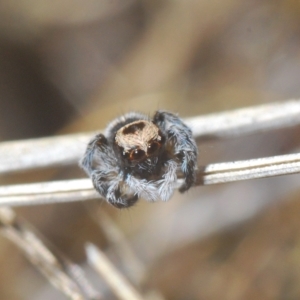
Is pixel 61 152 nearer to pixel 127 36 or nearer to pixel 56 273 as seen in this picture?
pixel 56 273

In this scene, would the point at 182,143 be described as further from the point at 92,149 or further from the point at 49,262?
the point at 49,262

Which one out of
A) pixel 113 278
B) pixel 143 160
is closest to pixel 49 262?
pixel 113 278

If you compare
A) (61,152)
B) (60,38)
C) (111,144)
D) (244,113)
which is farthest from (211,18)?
(111,144)

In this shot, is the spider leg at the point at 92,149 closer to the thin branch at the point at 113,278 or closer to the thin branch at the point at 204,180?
the thin branch at the point at 204,180

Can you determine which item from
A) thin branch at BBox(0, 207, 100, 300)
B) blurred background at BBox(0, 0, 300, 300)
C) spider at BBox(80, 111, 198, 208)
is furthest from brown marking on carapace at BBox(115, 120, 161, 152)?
blurred background at BBox(0, 0, 300, 300)

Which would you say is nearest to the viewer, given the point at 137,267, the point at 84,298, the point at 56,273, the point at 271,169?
the point at 271,169
